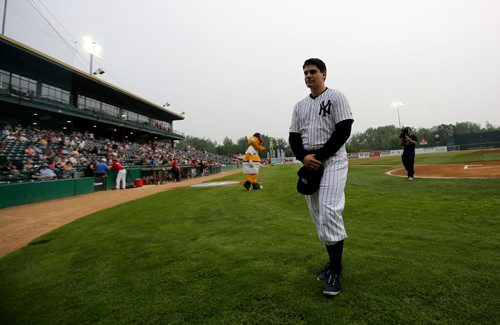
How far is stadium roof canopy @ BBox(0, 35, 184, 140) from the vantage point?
18.7 metres

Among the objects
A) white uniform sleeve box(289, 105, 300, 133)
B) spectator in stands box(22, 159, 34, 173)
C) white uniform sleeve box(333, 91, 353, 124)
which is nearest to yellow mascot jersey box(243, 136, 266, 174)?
white uniform sleeve box(289, 105, 300, 133)

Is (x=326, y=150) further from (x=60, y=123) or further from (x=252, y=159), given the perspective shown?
(x=60, y=123)

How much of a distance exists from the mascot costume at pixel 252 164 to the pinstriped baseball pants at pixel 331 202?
6690mm

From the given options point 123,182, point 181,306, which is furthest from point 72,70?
point 181,306

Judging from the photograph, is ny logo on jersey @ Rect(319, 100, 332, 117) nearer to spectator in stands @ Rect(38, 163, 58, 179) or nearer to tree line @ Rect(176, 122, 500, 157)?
spectator in stands @ Rect(38, 163, 58, 179)

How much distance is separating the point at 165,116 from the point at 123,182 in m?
33.4

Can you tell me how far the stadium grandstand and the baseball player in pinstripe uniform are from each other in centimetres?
1080

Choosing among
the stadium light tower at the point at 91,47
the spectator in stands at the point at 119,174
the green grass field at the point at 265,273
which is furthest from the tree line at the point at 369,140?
the green grass field at the point at 265,273

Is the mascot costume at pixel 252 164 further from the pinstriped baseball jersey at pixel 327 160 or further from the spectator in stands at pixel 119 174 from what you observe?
the spectator in stands at pixel 119 174

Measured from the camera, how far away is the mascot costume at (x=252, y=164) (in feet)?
29.1

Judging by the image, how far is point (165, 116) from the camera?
43.9 m

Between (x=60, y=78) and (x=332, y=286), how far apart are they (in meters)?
31.0

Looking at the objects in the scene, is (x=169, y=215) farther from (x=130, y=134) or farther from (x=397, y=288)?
(x=130, y=134)

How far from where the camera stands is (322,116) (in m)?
2.20
